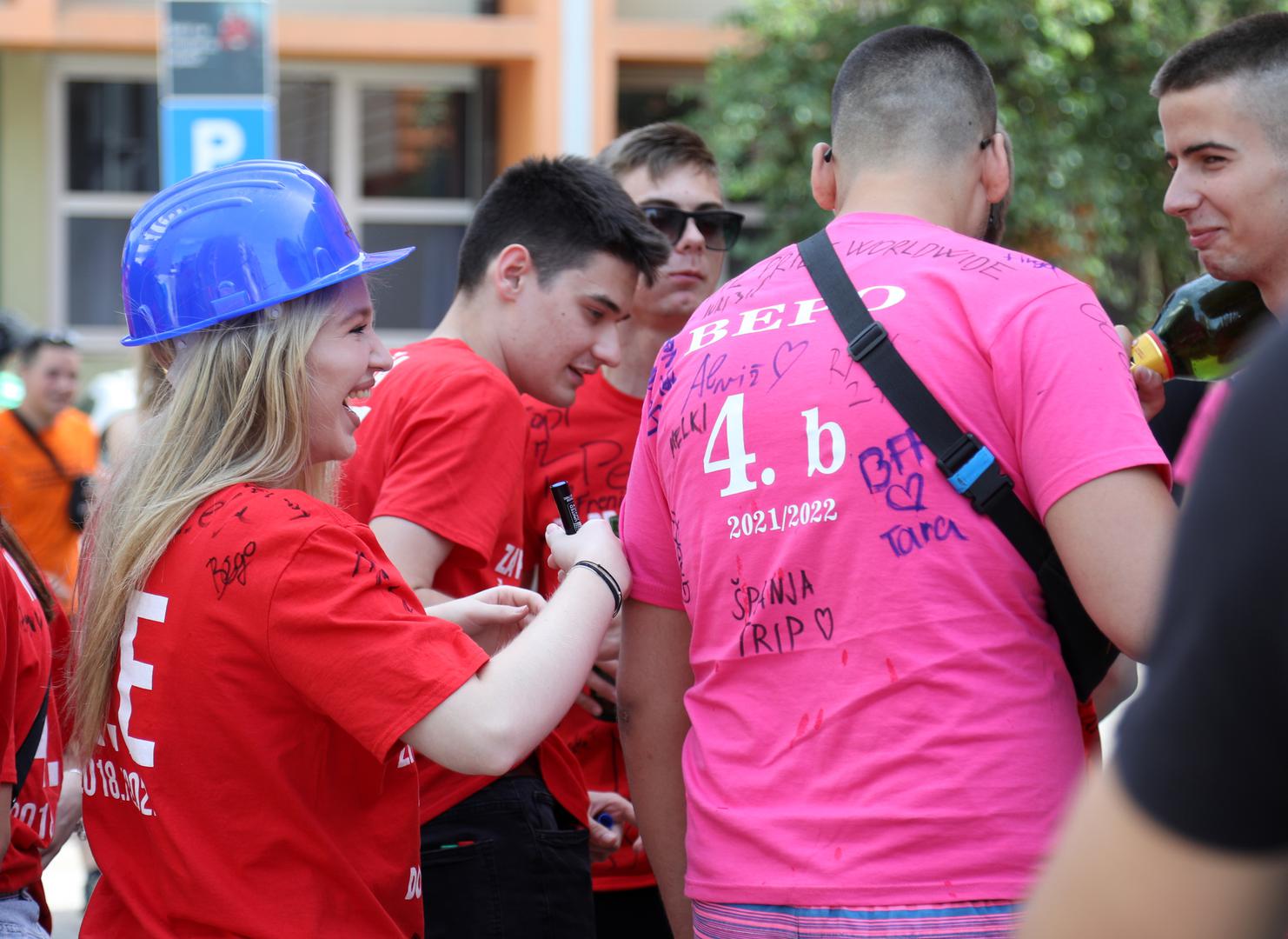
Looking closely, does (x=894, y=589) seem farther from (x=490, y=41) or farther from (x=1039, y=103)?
(x=490, y=41)

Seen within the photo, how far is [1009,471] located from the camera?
2041 mm

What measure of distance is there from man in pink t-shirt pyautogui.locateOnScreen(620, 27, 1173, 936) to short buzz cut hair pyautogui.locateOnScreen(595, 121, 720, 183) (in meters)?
2.05

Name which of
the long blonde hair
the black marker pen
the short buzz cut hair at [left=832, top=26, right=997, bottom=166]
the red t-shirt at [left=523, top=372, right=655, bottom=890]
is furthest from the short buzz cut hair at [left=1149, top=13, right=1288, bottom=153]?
→ the long blonde hair

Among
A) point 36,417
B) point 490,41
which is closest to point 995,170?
point 36,417

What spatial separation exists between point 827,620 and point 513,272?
5.65ft

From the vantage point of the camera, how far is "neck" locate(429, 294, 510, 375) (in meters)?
3.52

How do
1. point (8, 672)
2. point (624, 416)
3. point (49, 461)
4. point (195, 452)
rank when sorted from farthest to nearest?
1. point (49, 461)
2. point (624, 416)
3. point (8, 672)
4. point (195, 452)

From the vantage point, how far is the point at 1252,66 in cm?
293

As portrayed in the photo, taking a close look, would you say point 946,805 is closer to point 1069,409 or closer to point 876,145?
point 1069,409

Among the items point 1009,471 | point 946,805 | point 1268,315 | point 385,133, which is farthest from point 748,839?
point 385,133

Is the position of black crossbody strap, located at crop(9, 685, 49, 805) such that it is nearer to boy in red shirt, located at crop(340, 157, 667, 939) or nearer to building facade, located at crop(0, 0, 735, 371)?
boy in red shirt, located at crop(340, 157, 667, 939)

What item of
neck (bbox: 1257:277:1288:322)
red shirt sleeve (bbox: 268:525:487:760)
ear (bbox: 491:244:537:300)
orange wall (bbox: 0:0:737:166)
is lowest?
red shirt sleeve (bbox: 268:525:487:760)

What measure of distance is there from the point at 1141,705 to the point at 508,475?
226 centimetres

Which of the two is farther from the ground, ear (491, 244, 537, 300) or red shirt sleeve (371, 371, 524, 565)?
ear (491, 244, 537, 300)
